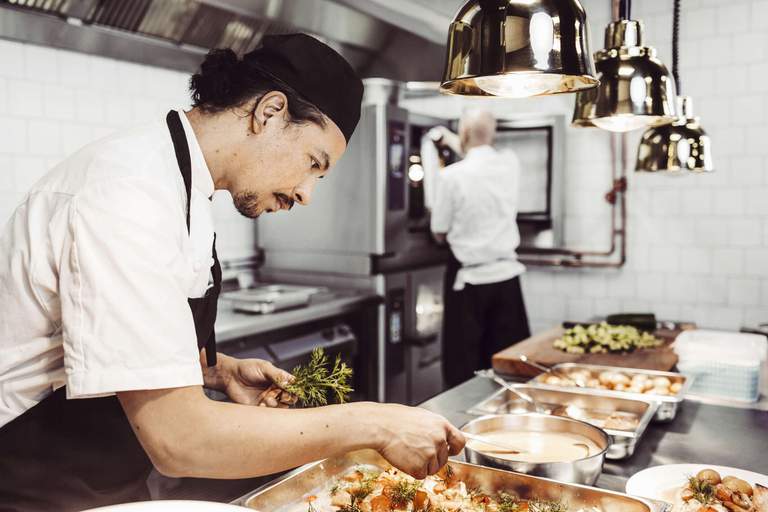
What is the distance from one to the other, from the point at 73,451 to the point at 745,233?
4271mm


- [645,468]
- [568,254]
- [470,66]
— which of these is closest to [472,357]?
[568,254]

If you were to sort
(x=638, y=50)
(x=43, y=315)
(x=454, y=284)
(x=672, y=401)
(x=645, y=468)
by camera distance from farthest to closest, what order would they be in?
1. (x=454, y=284)
2. (x=672, y=401)
3. (x=638, y=50)
4. (x=645, y=468)
5. (x=43, y=315)

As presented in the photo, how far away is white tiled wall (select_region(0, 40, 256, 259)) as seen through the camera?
317cm

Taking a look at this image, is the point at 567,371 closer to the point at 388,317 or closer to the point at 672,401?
the point at 672,401

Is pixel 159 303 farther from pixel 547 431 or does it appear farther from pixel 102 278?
pixel 547 431

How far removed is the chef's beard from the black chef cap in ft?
0.83

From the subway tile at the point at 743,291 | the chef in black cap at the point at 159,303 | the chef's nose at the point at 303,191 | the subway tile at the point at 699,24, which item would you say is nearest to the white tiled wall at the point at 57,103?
the chef in black cap at the point at 159,303

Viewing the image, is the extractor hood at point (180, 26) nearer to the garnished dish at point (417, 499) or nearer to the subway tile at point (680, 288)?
the subway tile at point (680, 288)

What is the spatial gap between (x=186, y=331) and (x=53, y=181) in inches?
16.0

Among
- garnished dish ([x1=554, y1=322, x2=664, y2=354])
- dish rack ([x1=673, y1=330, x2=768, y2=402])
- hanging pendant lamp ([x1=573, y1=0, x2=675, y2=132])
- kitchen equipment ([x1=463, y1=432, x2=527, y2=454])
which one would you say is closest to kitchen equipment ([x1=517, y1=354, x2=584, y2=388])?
garnished dish ([x1=554, y1=322, x2=664, y2=354])

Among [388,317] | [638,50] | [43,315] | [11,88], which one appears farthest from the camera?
[388,317]

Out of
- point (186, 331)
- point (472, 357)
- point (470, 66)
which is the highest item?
point (470, 66)

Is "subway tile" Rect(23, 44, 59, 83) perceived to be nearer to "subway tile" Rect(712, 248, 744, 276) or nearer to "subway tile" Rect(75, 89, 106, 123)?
"subway tile" Rect(75, 89, 106, 123)

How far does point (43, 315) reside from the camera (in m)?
1.31
